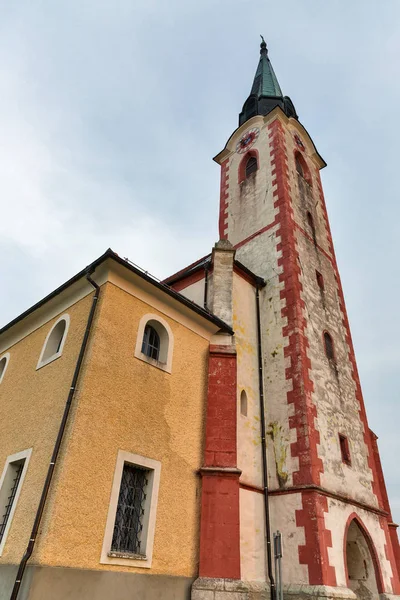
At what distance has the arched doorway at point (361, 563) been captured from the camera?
33.8 feet

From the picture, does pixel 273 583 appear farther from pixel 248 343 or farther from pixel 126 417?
pixel 248 343

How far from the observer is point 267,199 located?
639 inches

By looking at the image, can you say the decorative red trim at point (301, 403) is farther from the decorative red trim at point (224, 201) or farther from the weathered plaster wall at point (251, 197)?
the decorative red trim at point (224, 201)

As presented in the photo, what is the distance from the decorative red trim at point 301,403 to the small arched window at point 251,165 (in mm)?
2046

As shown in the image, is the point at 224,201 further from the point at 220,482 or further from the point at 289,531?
the point at 289,531

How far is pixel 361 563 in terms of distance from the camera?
10.7 meters

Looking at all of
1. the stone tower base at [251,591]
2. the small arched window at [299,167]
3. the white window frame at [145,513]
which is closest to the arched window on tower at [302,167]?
the small arched window at [299,167]

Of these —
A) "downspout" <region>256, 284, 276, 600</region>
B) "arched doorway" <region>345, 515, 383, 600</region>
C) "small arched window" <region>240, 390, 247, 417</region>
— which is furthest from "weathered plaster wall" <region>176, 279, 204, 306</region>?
"arched doorway" <region>345, 515, 383, 600</region>

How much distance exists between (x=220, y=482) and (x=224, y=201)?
1225 cm

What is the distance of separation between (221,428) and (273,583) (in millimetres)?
3317

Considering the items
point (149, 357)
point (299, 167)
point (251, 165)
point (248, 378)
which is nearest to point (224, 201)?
point (251, 165)

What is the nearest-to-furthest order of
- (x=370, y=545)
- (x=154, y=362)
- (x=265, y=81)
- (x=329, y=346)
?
(x=154, y=362), (x=370, y=545), (x=329, y=346), (x=265, y=81)

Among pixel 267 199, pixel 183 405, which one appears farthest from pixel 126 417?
pixel 267 199

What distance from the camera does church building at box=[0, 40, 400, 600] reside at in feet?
23.7
